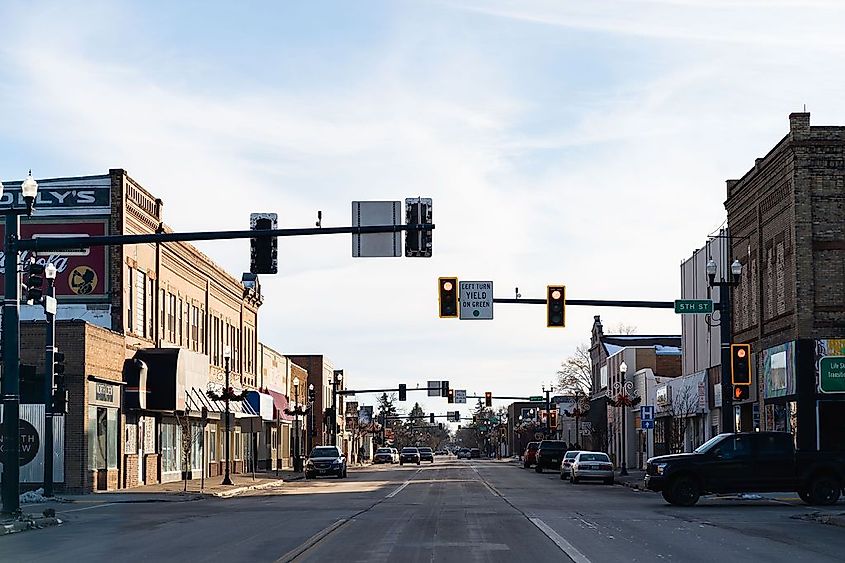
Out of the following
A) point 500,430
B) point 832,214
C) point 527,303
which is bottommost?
point 500,430

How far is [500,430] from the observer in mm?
167000

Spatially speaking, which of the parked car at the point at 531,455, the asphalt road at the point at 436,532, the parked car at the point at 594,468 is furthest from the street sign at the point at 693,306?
the parked car at the point at 531,455

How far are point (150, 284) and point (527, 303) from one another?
19.7m

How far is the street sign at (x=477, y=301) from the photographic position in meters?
37.1

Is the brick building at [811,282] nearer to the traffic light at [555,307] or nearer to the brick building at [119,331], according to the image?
the traffic light at [555,307]

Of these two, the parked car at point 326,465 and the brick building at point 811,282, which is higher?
the brick building at point 811,282

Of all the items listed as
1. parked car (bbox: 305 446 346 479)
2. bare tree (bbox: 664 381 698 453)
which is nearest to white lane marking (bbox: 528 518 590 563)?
bare tree (bbox: 664 381 698 453)

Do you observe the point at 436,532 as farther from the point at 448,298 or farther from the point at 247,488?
the point at 247,488

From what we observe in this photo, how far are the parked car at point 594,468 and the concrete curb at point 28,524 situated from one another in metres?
27.4

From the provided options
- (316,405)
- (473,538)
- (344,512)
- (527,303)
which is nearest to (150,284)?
(527,303)

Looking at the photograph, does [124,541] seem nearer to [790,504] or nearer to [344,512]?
[344,512]

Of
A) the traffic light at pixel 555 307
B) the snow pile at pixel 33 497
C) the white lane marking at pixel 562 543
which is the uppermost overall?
the traffic light at pixel 555 307

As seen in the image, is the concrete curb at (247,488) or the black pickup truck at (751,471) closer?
the black pickup truck at (751,471)

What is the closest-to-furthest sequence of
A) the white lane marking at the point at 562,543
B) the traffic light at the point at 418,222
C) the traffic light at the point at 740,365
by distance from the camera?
the white lane marking at the point at 562,543, the traffic light at the point at 418,222, the traffic light at the point at 740,365
